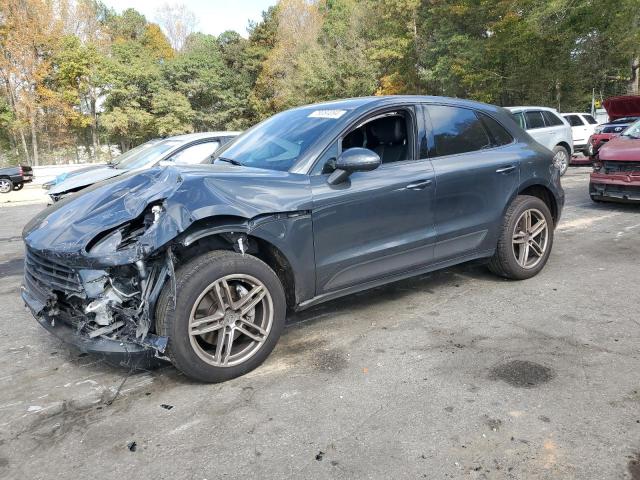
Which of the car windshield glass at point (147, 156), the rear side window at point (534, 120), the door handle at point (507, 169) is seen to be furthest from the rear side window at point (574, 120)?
the door handle at point (507, 169)

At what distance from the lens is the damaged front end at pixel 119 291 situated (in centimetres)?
289

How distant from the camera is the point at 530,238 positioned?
483 cm

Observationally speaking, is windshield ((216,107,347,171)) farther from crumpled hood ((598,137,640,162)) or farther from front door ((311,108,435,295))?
crumpled hood ((598,137,640,162))

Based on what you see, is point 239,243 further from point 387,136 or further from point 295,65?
point 295,65

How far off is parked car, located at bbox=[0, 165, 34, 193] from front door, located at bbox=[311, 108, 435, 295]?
20.1 meters

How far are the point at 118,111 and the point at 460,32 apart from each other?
29.2 m

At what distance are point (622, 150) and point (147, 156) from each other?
298 inches

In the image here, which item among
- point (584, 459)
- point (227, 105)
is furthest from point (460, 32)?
point (584, 459)

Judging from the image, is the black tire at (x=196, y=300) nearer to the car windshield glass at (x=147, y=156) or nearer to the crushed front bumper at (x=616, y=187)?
the car windshield glass at (x=147, y=156)

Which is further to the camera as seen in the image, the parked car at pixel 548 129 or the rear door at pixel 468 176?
the parked car at pixel 548 129

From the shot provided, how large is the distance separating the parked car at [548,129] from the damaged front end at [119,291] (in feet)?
38.2

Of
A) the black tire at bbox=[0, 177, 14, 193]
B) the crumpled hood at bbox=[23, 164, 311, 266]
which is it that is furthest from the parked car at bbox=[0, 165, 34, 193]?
the crumpled hood at bbox=[23, 164, 311, 266]

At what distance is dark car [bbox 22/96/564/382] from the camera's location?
2.94m

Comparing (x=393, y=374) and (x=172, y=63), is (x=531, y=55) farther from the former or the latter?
(x=172, y=63)
